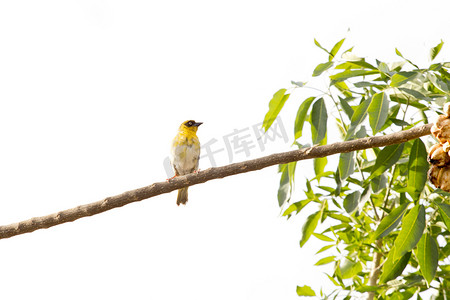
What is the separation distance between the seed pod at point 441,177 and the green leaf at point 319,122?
0.99 meters

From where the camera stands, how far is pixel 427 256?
2.02 metres

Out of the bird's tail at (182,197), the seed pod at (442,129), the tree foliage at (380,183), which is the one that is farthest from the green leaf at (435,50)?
the bird's tail at (182,197)

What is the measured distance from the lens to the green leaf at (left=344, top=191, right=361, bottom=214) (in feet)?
7.77

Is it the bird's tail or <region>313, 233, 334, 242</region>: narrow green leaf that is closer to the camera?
<region>313, 233, 334, 242</region>: narrow green leaf

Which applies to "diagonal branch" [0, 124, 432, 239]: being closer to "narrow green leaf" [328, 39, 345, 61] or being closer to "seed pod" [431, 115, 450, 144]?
"seed pod" [431, 115, 450, 144]

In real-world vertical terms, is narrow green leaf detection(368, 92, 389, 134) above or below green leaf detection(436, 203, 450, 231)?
above

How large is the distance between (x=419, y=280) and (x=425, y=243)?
0.49m

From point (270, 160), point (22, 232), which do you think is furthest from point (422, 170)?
point (22, 232)

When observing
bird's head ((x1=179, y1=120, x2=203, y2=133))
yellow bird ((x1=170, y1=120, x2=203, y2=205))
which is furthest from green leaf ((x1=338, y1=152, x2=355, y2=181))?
bird's head ((x1=179, y1=120, x2=203, y2=133))

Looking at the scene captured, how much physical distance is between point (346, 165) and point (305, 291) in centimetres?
87

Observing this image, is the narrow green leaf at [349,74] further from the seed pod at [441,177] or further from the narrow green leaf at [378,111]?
the seed pod at [441,177]

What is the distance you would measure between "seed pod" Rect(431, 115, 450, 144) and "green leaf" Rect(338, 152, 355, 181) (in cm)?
99

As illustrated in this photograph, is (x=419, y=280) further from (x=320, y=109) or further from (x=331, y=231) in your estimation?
(x=320, y=109)

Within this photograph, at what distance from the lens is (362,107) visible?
1.93 metres
